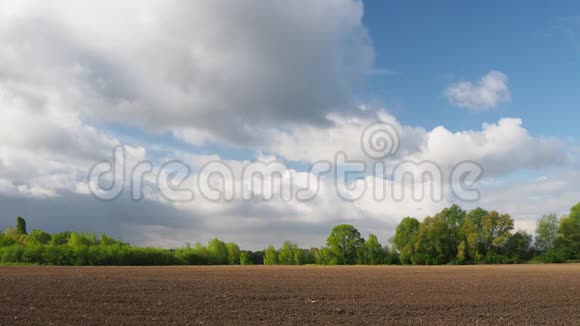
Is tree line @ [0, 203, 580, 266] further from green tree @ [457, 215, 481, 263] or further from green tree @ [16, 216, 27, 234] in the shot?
green tree @ [16, 216, 27, 234]

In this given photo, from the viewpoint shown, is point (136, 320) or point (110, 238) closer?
point (136, 320)

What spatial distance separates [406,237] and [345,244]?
1549cm

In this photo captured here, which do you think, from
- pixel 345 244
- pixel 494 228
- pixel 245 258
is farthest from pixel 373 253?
pixel 245 258

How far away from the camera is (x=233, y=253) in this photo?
147625 millimetres

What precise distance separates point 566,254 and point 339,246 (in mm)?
52292

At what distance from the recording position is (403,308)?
87.5 feet

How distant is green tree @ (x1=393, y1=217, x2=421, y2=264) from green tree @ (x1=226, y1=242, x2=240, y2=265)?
149ft

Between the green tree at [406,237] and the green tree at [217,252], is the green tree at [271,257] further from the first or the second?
the green tree at [406,237]

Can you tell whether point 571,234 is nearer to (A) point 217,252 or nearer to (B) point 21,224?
(A) point 217,252

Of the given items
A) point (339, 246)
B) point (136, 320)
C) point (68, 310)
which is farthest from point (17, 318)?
point (339, 246)

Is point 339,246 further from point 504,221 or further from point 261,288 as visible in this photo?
point 261,288

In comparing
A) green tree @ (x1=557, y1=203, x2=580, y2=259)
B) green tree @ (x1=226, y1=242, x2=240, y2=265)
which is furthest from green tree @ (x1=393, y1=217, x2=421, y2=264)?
green tree @ (x1=226, y1=242, x2=240, y2=265)

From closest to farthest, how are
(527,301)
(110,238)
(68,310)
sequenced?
(68,310)
(527,301)
(110,238)

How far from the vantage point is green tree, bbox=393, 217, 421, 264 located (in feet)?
410
